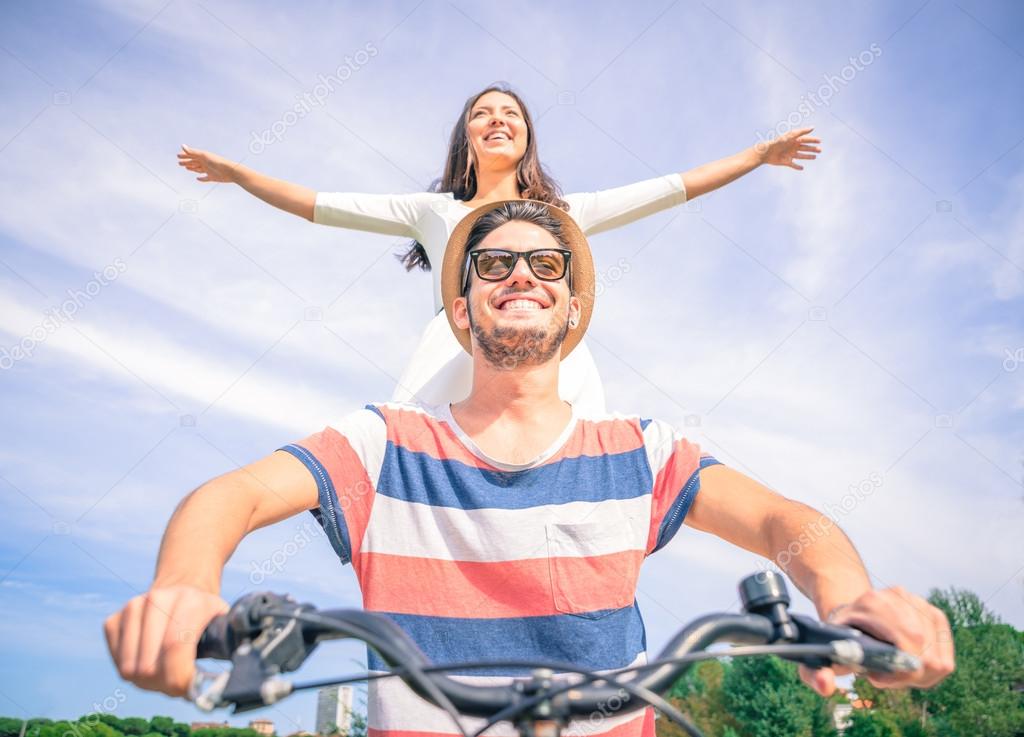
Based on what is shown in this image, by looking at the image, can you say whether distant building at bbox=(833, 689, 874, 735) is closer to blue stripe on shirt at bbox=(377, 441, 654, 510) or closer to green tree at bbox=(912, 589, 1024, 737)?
green tree at bbox=(912, 589, 1024, 737)

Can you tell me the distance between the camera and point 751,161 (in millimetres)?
5789

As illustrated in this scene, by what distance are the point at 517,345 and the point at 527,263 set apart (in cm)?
38

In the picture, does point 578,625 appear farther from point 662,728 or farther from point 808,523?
point 662,728

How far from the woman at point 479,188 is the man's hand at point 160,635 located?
3224 millimetres

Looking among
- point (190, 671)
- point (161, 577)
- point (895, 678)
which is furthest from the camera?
point (161, 577)

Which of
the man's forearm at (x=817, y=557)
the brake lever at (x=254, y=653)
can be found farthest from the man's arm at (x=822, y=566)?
the brake lever at (x=254, y=653)

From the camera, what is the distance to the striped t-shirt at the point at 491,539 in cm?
260

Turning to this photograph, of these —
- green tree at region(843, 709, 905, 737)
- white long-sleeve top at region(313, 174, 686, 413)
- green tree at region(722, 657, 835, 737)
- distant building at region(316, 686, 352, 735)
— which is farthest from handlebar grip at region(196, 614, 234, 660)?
green tree at region(843, 709, 905, 737)

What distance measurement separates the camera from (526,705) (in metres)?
1.32

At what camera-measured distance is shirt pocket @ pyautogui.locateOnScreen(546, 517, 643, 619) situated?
2.68m

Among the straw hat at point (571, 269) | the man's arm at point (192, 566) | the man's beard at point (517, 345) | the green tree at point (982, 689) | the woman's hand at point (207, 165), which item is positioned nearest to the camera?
the man's arm at point (192, 566)

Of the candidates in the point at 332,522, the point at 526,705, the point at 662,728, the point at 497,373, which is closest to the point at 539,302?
the point at 497,373

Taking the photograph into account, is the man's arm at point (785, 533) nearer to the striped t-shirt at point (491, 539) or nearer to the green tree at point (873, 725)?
the striped t-shirt at point (491, 539)

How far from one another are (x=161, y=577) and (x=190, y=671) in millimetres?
387
